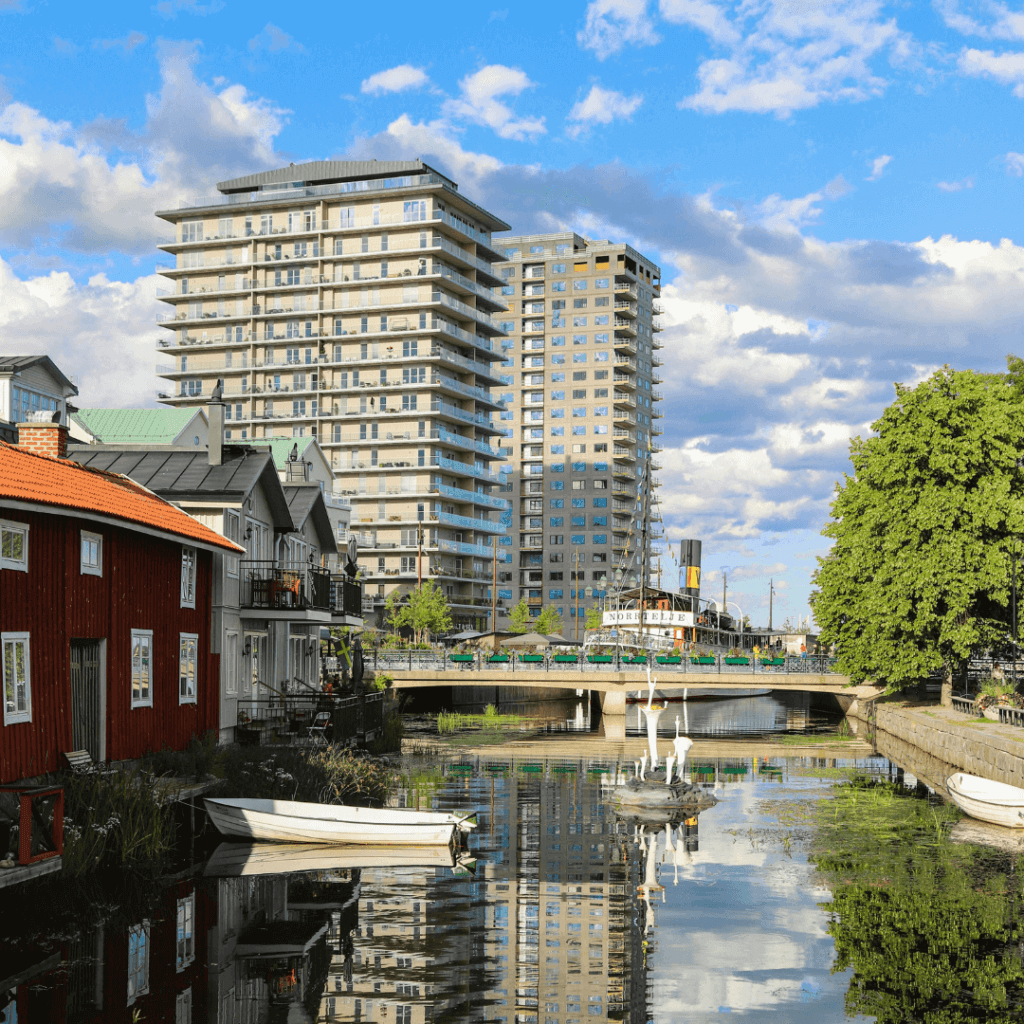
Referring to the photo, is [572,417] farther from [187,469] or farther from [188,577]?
[188,577]

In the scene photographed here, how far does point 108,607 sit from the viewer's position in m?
27.2

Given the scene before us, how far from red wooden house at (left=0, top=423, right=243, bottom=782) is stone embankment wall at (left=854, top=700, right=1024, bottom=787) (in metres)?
22.6

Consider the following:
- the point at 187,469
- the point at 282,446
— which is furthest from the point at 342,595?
the point at 282,446

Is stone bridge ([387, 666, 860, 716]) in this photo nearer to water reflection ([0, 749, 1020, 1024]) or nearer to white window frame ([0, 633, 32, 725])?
water reflection ([0, 749, 1020, 1024])

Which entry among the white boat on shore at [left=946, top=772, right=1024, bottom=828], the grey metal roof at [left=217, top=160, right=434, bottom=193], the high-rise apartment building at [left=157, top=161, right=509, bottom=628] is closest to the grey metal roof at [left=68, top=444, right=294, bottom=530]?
the white boat on shore at [left=946, top=772, right=1024, bottom=828]

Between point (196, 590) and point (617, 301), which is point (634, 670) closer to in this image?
point (196, 590)

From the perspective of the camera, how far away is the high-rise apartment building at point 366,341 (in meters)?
128

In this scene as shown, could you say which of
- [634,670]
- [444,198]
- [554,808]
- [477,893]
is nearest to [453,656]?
[634,670]

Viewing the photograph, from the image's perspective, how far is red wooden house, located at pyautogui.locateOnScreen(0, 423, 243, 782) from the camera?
75.0ft

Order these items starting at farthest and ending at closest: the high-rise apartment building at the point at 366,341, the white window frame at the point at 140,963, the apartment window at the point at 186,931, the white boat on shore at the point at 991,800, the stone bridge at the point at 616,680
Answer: the high-rise apartment building at the point at 366,341 < the stone bridge at the point at 616,680 < the white boat on shore at the point at 991,800 < the apartment window at the point at 186,931 < the white window frame at the point at 140,963

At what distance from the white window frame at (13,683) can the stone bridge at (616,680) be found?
152 ft

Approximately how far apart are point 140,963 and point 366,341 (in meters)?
115

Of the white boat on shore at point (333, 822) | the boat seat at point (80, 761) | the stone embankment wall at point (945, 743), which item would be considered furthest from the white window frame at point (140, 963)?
the stone embankment wall at point (945, 743)

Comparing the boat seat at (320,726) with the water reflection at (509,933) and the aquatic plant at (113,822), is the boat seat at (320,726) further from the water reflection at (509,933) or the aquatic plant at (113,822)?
the aquatic plant at (113,822)
